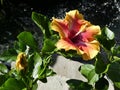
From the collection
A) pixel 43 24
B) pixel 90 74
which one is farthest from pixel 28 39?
pixel 90 74

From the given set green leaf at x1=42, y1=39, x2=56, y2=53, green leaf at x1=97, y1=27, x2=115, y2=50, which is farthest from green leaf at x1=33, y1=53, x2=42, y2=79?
green leaf at x1=97, y1=27, x2=115, y2=50

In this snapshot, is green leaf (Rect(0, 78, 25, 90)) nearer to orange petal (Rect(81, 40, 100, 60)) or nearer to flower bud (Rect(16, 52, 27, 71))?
flower bud (Rect(16, 52, 27, 71))

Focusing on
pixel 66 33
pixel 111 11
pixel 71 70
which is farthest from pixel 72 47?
pixel 111 11

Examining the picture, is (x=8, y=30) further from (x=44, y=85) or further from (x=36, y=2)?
(x=44, y=85)

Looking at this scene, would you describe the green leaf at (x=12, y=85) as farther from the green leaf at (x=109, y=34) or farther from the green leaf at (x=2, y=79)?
the green leaf at (x=109, y=34)

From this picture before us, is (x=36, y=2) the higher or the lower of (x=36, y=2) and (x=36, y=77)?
the lower
